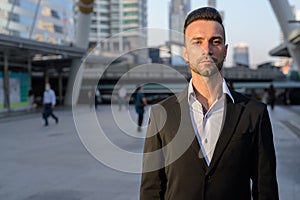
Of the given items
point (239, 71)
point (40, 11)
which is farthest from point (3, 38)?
point (239, 71)

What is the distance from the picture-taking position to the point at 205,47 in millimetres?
1712

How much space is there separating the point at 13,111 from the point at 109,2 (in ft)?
345

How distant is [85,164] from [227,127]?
18.8 feet

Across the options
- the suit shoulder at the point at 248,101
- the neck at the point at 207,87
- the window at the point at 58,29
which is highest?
the window at the point at 58,29

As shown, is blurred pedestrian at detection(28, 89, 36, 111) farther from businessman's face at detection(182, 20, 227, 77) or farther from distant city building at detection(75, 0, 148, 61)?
distant city building at detection(75, 0, 148, 61)

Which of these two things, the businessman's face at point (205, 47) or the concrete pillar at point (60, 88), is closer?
the businessman's face at point (205, 47)

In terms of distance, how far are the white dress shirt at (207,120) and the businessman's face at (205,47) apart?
170mm

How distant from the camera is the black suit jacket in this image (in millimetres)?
1759

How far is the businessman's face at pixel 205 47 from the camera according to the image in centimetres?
170

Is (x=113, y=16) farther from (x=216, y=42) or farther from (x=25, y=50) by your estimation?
(x=216, y=42)

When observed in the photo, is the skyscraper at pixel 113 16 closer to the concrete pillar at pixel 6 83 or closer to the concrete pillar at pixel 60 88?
the concrete pillar at pixel 60 88

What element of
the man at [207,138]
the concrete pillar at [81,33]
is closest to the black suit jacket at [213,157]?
the man at [207,138]

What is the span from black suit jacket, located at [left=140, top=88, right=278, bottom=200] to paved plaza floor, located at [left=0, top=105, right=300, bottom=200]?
67 cm

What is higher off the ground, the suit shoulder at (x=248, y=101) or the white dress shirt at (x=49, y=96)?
the suit shoulder at (x=248, y=101)
